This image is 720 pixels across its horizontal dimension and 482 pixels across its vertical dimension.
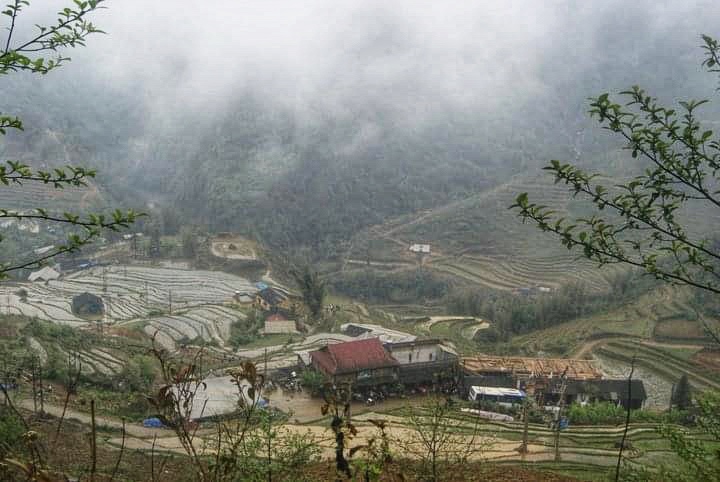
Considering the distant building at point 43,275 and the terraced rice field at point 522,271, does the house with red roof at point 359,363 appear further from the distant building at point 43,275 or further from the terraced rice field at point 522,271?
the distant building at point 43,275

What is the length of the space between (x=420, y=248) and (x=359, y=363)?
137 feet

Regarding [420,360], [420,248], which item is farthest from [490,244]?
[420,360]

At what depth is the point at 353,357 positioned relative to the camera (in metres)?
21.8

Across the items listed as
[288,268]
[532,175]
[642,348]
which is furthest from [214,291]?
[532,175]

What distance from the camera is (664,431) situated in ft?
20.2

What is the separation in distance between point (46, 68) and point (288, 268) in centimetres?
4924

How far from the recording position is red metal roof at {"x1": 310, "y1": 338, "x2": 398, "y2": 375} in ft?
70.0

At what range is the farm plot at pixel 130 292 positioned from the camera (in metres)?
34.0

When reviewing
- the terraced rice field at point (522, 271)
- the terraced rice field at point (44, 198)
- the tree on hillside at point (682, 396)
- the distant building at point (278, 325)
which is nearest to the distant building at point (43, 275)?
the terraced rice field at point (44, 198)

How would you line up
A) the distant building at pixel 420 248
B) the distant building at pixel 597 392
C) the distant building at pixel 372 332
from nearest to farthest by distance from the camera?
1. the distant building at pixel 597 392
2. the distant building at pixel 372 332
3. the distant building at pixel 420 248

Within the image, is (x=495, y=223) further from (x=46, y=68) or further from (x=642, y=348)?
(x=46, y=68)

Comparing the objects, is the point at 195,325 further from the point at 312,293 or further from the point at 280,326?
the point at 312,293

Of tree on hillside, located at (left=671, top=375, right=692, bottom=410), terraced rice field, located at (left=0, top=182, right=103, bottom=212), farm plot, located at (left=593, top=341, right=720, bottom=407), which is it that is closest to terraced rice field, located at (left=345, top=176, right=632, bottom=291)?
farm plot, located at (left=593, top=341, right=720, bottom=407)

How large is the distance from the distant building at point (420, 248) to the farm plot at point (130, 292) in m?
22.5
